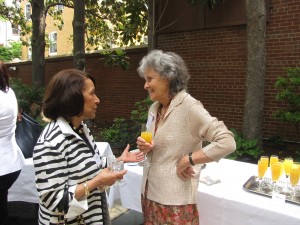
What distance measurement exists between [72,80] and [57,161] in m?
0.43

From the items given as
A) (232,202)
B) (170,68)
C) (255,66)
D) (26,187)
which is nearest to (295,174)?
(232,202)

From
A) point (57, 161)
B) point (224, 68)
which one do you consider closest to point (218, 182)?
point (57, 161)

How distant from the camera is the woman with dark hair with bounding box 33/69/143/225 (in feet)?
4.88

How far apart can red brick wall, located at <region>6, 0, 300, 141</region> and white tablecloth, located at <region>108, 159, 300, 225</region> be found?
3807mm

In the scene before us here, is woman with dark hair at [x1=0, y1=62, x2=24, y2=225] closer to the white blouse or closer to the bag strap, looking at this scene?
the white blouse

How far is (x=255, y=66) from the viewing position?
15.8 ft

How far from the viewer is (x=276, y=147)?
20.0 feet

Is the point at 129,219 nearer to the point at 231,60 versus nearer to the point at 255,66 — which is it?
the point at 255,66

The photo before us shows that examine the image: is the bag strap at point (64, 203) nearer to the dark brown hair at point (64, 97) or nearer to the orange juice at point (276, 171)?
the dark brown hair at point (64, 97)

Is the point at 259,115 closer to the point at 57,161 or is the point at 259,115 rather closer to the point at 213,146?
the point at 213,146

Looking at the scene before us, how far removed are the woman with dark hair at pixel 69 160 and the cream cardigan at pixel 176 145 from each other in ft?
1.28

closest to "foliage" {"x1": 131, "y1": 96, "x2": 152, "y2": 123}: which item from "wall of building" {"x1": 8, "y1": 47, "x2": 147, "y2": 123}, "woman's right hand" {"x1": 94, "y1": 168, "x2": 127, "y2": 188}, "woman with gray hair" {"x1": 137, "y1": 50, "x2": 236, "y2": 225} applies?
"wall of building" {"x1": 8, "y1": 47, "x2": 147, "y2": 123}

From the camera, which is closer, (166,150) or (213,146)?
(213,146)

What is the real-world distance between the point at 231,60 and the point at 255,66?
1895mm
